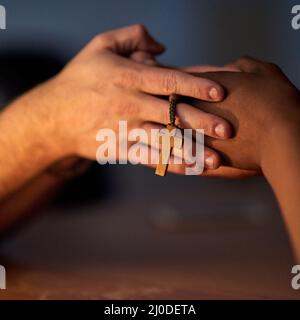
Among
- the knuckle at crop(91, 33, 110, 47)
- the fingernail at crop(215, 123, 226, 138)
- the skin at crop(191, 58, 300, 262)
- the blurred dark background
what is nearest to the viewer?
the skin at crop(191, 58, 300, 262)

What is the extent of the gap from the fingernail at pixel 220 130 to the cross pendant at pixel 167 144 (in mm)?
79

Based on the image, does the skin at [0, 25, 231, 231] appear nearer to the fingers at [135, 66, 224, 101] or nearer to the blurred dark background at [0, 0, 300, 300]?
the fingers at [135, 66, 224, 101]

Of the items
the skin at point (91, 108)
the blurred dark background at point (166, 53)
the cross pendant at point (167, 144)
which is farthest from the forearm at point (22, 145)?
the blurred dark background at point (166, 53)

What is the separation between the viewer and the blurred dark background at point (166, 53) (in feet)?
8.58

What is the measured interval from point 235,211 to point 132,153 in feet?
4.94

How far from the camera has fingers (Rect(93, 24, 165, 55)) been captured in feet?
3.76

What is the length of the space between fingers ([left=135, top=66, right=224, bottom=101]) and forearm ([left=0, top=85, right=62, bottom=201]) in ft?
0.86

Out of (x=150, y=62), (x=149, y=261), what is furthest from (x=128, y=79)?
(x=149, y=261)

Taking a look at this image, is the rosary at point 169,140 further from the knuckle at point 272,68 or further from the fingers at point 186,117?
the knuckle at point 272,68

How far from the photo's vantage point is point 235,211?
97.3 inches

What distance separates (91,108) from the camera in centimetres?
107

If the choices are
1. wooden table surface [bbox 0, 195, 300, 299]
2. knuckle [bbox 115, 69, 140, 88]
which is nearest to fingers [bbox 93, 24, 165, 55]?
knuckle [bbox 115, 69, 140, 88]
